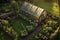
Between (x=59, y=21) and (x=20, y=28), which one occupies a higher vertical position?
(x=59, y=21)

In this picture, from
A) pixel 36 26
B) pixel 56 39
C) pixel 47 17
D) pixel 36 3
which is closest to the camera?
pixel 56 39

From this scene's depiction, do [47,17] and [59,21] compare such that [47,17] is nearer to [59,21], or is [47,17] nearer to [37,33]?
[59,21]

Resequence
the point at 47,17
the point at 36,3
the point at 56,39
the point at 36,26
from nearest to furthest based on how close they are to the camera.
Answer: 1. the point at 56,39
2. the point at 36,26
3. the point at 47,17
4. the point at 36,3

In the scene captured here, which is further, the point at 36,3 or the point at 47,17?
the point at 36,3

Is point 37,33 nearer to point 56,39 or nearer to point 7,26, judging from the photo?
point 56,39

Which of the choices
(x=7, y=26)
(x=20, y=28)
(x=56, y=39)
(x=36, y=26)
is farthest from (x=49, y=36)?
(x=7, y=26)

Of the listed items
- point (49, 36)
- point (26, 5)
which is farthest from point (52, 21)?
point (26, 5)

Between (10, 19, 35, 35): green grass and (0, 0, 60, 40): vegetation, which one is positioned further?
(10, 19, 35, 35): green grass

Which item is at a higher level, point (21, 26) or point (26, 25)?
point (26, 25)

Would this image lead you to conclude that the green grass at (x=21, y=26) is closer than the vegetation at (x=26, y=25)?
No
